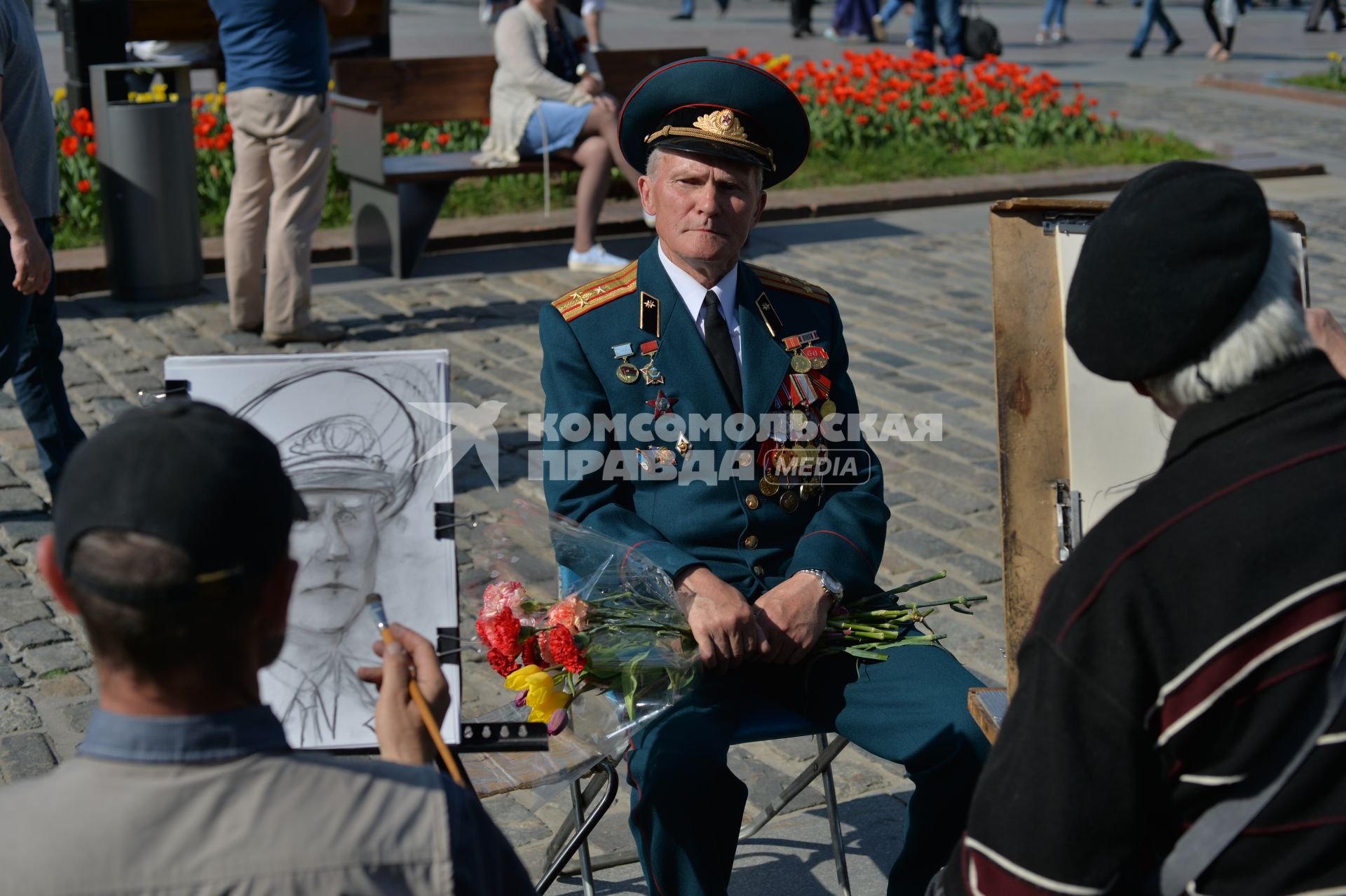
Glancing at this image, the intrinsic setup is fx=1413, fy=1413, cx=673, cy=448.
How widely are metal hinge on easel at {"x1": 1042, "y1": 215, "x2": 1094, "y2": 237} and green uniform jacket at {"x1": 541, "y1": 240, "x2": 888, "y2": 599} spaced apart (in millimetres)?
755

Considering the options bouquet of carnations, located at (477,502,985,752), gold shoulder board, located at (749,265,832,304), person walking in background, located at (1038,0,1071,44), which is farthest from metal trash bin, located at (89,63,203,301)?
person walking in background, located at (1038,0,1071,44)

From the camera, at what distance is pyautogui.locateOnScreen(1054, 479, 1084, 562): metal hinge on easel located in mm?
2453

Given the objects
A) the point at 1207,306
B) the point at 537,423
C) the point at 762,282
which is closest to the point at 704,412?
the point at 762,282

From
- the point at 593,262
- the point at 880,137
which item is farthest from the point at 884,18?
the point at 593,262

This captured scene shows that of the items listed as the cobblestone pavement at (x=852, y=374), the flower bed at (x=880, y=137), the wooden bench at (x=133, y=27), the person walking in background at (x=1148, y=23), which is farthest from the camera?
the person walking in background at (x=1148, y=23)

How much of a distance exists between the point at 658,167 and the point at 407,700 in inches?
66.4

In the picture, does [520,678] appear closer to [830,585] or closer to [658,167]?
[830,585]

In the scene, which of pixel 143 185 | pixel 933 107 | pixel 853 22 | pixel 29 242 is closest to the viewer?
pixel 29 242

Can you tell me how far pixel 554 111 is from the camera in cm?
803

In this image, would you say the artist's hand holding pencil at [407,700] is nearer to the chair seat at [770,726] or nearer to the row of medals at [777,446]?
the chair seat at [770,726]

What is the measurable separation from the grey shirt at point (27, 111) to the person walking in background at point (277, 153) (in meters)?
1.85

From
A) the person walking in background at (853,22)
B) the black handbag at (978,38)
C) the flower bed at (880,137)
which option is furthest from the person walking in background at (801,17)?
the flower bed at (880,137)

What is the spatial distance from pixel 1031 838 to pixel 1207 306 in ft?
2.14

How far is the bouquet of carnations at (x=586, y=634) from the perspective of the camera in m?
2.53
